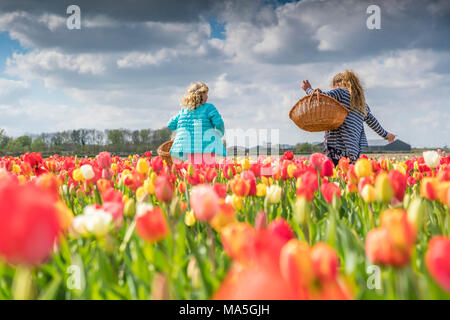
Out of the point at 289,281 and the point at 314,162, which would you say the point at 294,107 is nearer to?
the point at 314,162

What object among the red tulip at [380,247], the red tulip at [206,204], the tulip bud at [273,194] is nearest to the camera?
the red tulip at [380,247]

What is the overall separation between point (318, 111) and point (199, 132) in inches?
94.5

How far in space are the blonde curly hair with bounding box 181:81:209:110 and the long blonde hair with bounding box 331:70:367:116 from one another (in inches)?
96.8

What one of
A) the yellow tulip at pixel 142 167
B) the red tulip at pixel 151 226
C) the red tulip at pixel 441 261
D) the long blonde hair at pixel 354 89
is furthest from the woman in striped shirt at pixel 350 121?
the red tulip at pixel 441 261

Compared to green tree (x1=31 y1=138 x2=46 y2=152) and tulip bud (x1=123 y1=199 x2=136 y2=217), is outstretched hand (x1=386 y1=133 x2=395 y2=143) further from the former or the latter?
green tree (x1=31 y1=138 x2=46 y2=152)

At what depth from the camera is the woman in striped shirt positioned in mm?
6500

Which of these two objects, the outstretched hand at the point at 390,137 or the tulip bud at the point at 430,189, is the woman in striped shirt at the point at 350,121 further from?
the tulip bud at the point at 430,189

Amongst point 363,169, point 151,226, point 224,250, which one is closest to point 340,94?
point 363,169

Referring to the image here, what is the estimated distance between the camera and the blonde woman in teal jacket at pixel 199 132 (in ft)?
23.0

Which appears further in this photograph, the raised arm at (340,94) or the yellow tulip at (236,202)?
the raised arm at (340,94)

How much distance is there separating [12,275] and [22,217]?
28.8 inches

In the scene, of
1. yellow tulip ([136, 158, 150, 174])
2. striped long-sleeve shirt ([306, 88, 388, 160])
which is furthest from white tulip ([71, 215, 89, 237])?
striped long-sleeve shirt ([306, 88, 388, 160])
